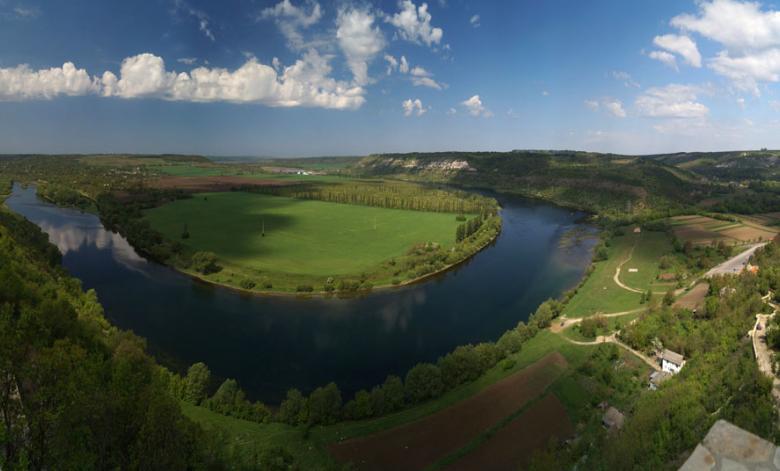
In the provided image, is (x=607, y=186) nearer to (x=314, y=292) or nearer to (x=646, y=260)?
(x=646, y=260)

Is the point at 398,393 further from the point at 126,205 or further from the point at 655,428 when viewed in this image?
the point at 126,205

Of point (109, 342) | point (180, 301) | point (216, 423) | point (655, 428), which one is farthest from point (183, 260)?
point (655, 428)

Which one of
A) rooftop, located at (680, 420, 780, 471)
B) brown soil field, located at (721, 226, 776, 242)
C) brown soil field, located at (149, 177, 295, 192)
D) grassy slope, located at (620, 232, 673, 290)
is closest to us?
rooftop, located at (680, 420, 780, 471)

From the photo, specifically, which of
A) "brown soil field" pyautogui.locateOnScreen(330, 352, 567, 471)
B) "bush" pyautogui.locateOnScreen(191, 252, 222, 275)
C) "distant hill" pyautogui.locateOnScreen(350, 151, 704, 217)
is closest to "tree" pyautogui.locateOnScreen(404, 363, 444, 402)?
"brown soil field" pyautogui.locateOnScreen(330, 352, 567, 471)

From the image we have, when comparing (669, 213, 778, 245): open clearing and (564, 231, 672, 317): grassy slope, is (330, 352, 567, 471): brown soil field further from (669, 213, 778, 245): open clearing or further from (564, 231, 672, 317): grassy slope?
(669, 213, 778, 245): open clearing

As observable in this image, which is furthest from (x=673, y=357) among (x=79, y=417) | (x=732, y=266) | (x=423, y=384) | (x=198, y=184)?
(x=198, y=184)

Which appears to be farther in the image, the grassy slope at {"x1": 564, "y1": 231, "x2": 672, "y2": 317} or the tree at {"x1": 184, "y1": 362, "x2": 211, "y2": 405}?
the grassy slope at {"x1": 564, "y1": 231, "x2": 672, "y2": 317}

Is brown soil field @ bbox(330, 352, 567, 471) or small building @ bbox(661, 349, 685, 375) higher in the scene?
small building @ bbox(661, 349, 685, 375)
